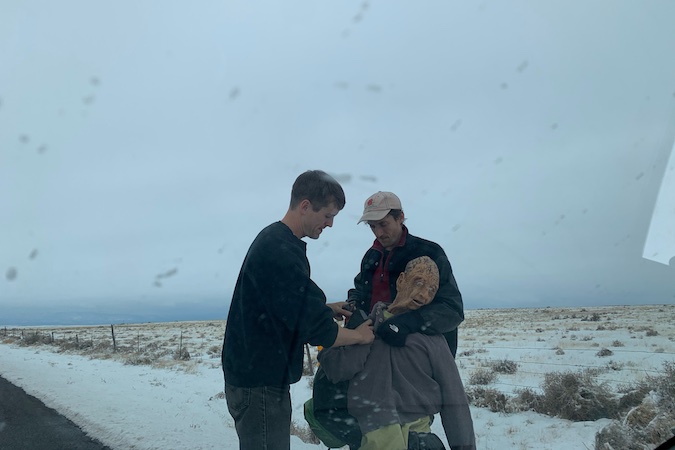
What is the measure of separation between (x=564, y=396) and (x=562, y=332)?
10101 mm

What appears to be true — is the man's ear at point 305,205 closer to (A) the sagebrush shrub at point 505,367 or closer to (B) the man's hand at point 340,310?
(B) the man's hand at point 340,310

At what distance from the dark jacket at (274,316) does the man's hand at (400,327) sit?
31 centimetres

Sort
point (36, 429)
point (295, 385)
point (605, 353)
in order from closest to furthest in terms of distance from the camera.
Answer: point (36, 429)
point (295, 385)
point (605, 353)

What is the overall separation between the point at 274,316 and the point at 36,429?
5.27 m

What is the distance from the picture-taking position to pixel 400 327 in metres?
2.94

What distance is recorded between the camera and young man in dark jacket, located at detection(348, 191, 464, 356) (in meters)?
2.97

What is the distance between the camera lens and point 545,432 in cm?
528

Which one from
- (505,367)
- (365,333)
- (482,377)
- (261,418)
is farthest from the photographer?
(505,367)

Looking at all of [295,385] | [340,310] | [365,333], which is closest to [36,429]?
[295,385]

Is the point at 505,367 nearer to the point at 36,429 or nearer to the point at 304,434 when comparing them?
the point at 304,434

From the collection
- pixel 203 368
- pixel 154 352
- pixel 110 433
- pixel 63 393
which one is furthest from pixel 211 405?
pixel 154 352

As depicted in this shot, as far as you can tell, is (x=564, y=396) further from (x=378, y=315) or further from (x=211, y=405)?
(x=211, y=405)

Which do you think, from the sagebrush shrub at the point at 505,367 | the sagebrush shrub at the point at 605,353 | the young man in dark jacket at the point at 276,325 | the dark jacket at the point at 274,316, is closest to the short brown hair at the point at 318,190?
the young man in dark jacket at the point at 276,325

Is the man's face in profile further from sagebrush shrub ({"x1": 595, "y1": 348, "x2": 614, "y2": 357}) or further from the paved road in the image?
sagebrush shrub ({"x1": 595, "y1": 348, "x2": 614, "y2": 357})
